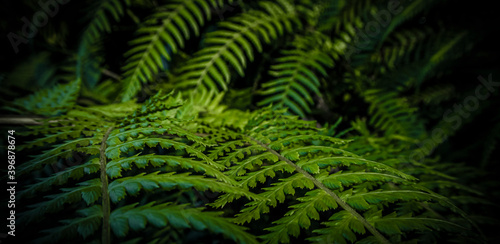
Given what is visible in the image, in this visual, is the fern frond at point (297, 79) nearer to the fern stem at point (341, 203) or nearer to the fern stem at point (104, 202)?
the fern stem at point (341, 203)

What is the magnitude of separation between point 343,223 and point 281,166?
0.25 m

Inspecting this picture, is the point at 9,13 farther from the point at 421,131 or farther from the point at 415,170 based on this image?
the point at 421,131

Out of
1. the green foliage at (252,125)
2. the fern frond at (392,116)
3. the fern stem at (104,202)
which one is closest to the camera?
the fern stem at (104,202)

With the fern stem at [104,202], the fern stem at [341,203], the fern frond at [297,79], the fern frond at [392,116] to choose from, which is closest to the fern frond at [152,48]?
the fern frond at [297,79]

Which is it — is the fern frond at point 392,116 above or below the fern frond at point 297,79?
below

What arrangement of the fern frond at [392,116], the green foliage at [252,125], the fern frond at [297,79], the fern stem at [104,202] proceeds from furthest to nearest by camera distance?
the fern frond at [392,116], the fern frond at [297,79], the green foliage at [252,125], the fern stem at [104,202]

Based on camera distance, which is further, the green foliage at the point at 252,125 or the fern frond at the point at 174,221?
the green foliage at the point at 252,125

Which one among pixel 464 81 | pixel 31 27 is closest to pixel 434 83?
pixel 464 81

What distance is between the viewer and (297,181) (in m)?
0.73

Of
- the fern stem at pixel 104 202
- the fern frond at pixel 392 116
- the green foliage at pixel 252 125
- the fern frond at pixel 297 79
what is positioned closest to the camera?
the fern stem at pixel 104 202

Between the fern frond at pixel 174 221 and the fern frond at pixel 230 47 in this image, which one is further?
the fern frond at pixel 230 47

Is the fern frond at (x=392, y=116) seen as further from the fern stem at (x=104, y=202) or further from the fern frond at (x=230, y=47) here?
the fern stem at (x=104, y=202)

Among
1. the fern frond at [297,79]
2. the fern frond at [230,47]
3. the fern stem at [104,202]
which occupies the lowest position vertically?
the fern stem at [104,202]

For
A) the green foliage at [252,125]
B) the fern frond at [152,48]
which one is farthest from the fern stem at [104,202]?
the fern frond at [152,48]
